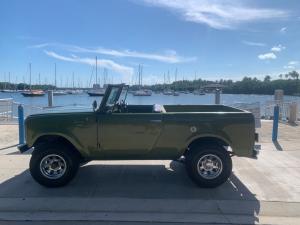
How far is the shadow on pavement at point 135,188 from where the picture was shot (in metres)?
5.77

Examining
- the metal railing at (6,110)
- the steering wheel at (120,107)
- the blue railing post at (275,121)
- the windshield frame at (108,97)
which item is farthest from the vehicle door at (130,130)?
the metal railing at (6,110)

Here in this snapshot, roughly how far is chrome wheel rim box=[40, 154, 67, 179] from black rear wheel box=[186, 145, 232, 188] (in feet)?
6.88

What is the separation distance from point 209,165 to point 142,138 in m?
1.21

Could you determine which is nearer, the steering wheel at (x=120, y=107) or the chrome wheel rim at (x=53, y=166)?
the chrome wheel rim at (x=53, y=166)

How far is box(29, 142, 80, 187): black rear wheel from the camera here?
613 cm

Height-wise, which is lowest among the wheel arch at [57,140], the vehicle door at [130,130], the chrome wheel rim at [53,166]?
the chrome wheel rim at [53,166]

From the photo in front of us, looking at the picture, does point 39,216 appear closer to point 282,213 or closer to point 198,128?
point 198,128

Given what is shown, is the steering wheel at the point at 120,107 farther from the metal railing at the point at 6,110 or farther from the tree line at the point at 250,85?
the tree line at the point at 250,85

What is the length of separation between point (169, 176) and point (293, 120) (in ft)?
34.2

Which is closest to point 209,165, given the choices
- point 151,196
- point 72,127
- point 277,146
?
point 151,196

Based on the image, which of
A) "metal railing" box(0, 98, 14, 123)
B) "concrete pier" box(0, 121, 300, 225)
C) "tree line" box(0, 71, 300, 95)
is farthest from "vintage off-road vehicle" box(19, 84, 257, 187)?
"tree line" box(0, 71, 300, 95)

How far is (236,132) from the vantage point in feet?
20.2

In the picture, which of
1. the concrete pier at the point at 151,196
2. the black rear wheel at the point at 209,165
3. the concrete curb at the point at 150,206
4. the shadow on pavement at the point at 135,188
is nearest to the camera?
the concrete pier at the point at 151,196

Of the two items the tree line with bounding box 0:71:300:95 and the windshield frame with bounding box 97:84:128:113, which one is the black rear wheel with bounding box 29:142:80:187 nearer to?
the windshield frame with bounding box 97:84:128:113
